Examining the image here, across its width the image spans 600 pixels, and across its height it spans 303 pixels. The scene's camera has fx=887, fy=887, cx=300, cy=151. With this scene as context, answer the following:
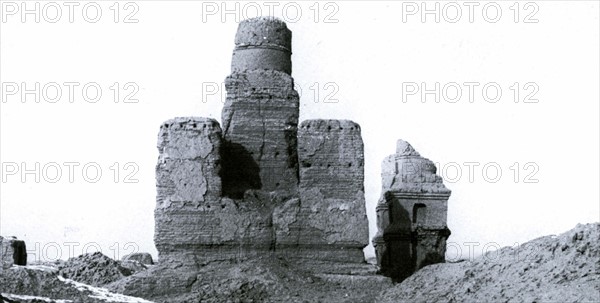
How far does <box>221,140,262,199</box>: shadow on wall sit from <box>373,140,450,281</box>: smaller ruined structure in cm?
693

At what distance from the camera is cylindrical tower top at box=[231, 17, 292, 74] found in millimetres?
14945

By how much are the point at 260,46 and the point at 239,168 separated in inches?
88.7

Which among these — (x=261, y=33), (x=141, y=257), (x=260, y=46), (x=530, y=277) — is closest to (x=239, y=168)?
(x=260, y=46)

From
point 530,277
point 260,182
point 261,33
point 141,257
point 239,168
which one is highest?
point 261,33

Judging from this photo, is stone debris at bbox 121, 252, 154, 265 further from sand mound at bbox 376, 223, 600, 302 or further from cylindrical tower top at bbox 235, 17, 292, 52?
sand mound at bbox 376, 223, 600, 302

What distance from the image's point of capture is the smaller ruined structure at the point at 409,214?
828 inches

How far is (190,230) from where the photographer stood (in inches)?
515

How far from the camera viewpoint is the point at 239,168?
14.1 metres

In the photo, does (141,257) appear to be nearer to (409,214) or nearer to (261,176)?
(409,214)

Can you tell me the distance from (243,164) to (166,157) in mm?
1432

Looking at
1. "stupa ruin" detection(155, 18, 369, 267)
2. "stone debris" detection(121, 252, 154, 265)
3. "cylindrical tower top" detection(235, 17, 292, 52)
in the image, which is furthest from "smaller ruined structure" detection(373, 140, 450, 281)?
"cylindrical tower top" detection(235, 17, 292, 52)

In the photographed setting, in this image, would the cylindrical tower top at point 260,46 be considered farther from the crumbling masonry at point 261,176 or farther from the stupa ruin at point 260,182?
the stupa ruin at point 260,182

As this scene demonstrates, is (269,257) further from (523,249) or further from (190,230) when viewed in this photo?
(523,249)

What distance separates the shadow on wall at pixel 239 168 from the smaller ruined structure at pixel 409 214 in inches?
273
